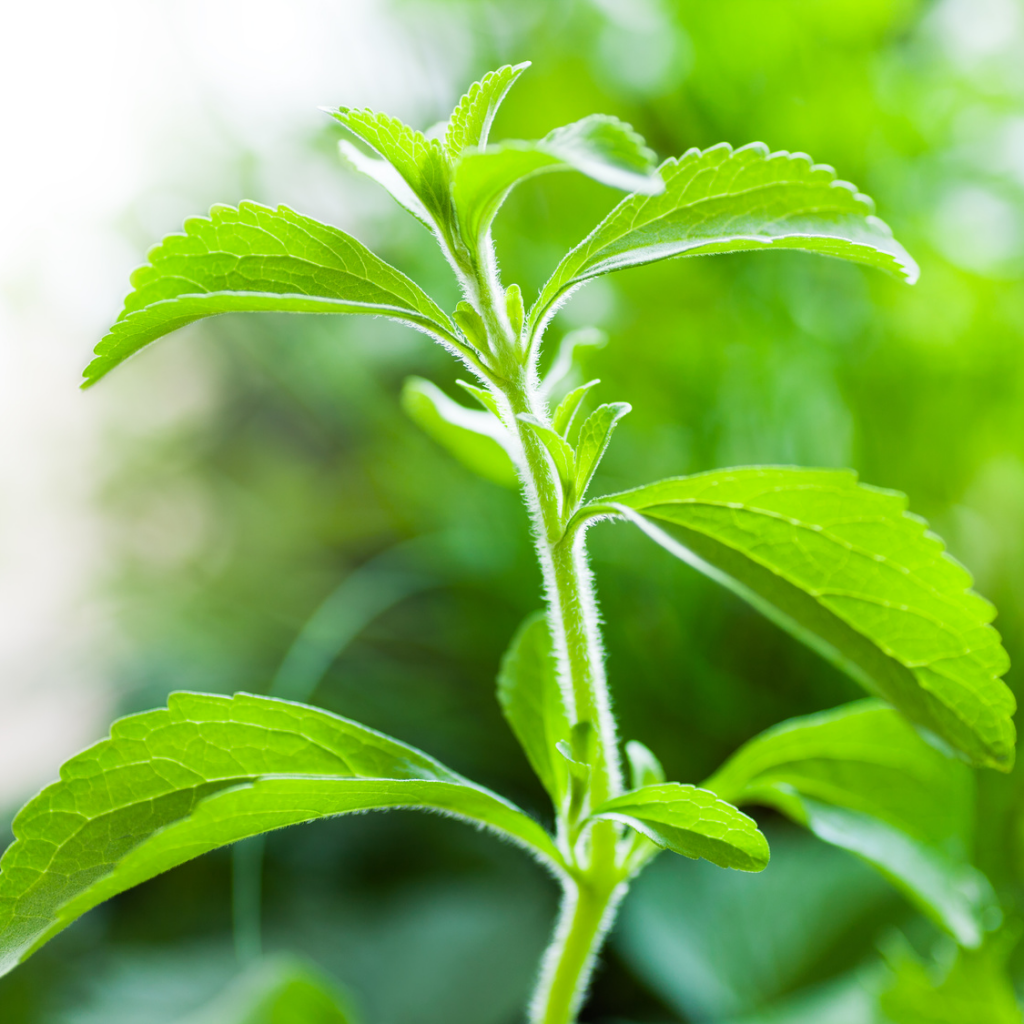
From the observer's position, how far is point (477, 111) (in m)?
0.19

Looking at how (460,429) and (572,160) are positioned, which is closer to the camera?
(572,160)

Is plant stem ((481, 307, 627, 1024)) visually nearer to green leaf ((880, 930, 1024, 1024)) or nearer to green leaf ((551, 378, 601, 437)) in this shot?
green leaf ((551, 378, 601, 437))

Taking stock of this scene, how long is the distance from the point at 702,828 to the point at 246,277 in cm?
14

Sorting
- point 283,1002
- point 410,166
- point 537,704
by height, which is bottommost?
point 283,1002

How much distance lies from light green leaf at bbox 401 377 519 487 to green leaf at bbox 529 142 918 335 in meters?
0.08

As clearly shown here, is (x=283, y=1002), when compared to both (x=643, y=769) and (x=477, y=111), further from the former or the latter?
(x=477, y=111)

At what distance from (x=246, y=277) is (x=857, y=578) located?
0.47ft

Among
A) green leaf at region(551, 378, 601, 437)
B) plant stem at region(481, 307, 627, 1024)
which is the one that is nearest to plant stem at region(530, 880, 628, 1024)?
plant stem at region(481, 307, 627, 1024)

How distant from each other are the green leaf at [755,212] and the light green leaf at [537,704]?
0.37 feet

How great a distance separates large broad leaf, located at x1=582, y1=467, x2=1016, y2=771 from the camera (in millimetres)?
191

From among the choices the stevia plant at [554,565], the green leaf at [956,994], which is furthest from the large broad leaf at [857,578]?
the green leaf at [956,994]

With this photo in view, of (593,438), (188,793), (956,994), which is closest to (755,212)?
(593,438)

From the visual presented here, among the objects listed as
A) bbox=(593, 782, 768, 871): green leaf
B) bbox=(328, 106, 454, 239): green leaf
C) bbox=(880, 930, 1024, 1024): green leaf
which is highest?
bbox=(328, 106, 454, 239): green leaf

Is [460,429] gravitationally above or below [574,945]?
above
